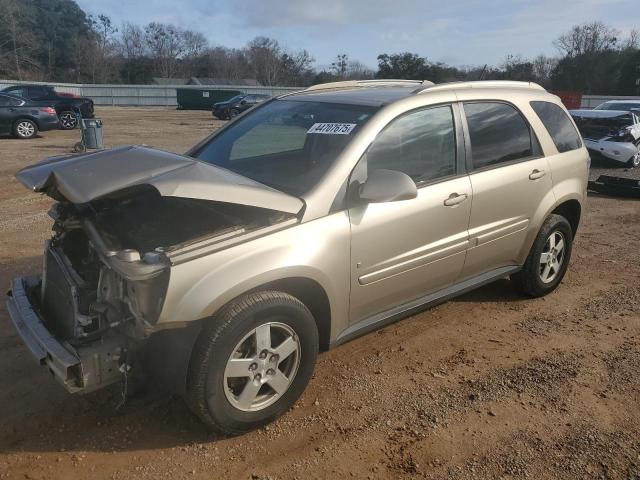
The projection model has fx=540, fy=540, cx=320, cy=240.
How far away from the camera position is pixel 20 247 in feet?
19.9

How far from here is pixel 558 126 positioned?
16.0ft

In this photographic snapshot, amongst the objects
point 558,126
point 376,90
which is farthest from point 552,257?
point 376,90

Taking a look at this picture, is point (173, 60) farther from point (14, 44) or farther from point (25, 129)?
point (25, 129)

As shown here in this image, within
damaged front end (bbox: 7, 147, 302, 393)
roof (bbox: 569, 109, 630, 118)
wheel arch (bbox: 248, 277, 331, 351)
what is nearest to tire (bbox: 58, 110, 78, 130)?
roof (bbox: 569, 109, 630, 118)

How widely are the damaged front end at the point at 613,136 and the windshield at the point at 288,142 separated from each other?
12.5 metres

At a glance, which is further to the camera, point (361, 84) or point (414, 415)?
point (361, 84)

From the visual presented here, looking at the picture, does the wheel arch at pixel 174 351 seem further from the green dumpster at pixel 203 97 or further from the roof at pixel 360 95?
the green dumpster at pixel 203 97

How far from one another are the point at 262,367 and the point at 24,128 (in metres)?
17.5

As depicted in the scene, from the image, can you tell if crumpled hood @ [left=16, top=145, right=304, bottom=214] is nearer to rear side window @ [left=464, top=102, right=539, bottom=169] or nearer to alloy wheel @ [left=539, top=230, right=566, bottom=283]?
rear side window @ [left=464, top=102, right=539, bottom=169]

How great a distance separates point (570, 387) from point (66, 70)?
292ft

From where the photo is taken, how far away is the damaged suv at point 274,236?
→ 2.69 m

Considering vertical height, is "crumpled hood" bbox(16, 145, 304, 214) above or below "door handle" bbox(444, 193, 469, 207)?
above

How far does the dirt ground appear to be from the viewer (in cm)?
281

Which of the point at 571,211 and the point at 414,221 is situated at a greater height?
the point at 414,221
